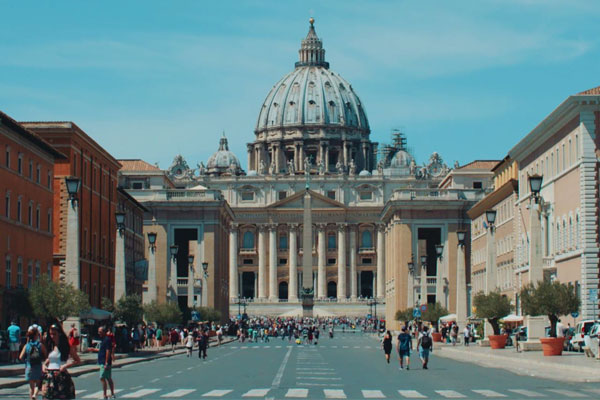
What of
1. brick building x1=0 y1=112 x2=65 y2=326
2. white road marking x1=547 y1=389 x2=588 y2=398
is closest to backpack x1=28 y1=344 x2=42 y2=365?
white road marking x1=547 y1=389 x2=588 y2=398

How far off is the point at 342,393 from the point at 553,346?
17.7 metres

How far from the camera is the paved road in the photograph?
2895cm

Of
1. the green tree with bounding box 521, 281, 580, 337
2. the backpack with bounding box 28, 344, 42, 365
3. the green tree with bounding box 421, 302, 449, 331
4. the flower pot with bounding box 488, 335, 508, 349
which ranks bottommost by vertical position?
the flower pot with bounding box 488, 335, 508, 349

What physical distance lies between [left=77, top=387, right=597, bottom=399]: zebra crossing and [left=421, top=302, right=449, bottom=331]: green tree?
5338 cm

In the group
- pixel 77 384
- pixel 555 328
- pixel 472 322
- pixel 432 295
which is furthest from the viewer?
pixel 432 295

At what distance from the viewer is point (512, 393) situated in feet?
94.2

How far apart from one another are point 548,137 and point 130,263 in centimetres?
4120

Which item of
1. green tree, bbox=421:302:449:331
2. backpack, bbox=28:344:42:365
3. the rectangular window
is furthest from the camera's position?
green tree, bbox=421:302:449:331

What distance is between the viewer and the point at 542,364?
39938mm

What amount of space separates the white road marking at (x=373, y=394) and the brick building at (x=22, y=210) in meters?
26.5

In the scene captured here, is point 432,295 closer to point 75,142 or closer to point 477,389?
point 75,142

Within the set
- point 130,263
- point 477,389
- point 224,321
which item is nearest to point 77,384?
point 477,389

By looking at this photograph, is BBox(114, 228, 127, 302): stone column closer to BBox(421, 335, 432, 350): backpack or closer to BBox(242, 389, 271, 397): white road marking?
BBox(421, 335, 432, 350): backpack

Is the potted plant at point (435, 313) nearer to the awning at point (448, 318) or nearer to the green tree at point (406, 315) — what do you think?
the awning at point (448, 318)
